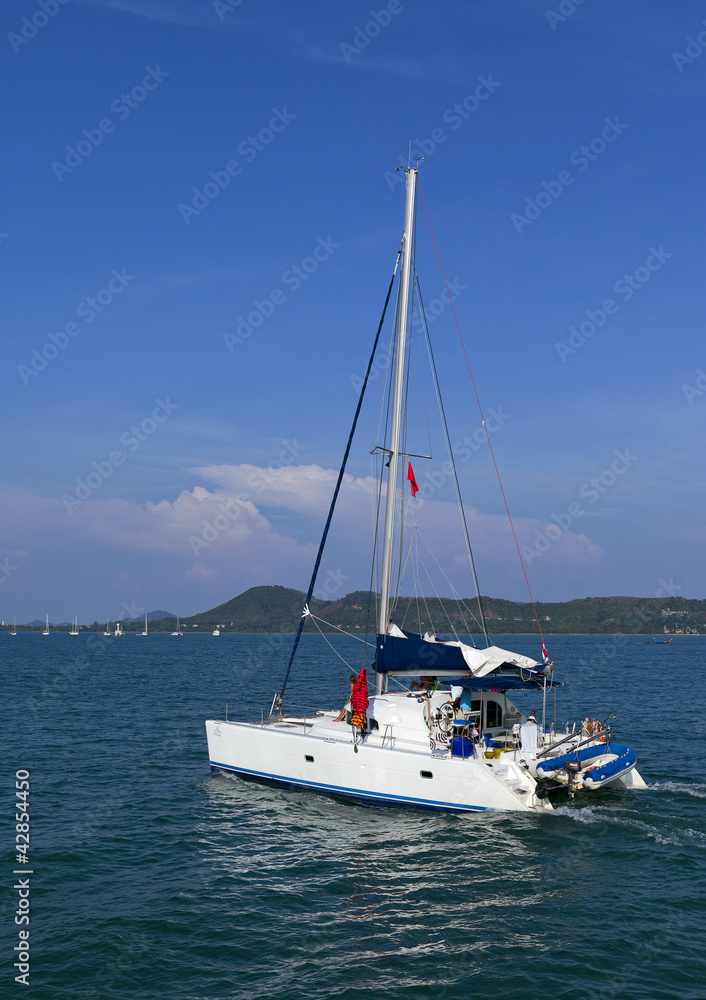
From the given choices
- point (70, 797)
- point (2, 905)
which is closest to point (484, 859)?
point (2, 905)

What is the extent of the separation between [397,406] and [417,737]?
802 cm

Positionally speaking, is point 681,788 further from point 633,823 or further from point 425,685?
point 425,685

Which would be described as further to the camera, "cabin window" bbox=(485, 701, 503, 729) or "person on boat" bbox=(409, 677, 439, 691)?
"person on boat" bbox=(409, 677, 439, 691)

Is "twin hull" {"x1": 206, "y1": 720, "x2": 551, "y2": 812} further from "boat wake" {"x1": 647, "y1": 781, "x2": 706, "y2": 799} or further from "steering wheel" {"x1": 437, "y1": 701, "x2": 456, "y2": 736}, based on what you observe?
"boat wake" {"x1": 647, "y1": 781, "x2": 706, "y2": 799}

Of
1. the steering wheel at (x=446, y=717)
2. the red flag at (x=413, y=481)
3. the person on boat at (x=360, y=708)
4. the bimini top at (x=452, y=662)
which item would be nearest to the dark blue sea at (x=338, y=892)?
the person on boat at (x=360, y=708)

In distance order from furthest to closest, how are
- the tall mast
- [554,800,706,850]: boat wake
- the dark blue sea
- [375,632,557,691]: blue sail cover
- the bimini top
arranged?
the tall mast < the bimini top < [375,632,557,691]: blue sail cover < [554,800,706,850]: boat wake < the dark blue sea

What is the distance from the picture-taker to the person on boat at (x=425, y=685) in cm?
1900

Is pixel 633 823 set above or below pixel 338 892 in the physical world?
above

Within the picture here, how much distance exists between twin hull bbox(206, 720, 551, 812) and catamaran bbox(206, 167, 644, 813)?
0.02 m

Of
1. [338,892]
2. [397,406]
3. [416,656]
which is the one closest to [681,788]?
[416,656]

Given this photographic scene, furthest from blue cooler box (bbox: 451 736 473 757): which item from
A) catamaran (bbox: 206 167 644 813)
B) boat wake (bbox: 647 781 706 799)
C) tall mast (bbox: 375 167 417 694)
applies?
boat wake (bbox: 647 781 706 799)

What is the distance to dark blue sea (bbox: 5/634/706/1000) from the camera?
983cm

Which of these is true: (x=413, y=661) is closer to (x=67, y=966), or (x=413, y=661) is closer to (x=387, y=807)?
(x=387, y=807)

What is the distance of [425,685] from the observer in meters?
19.3
